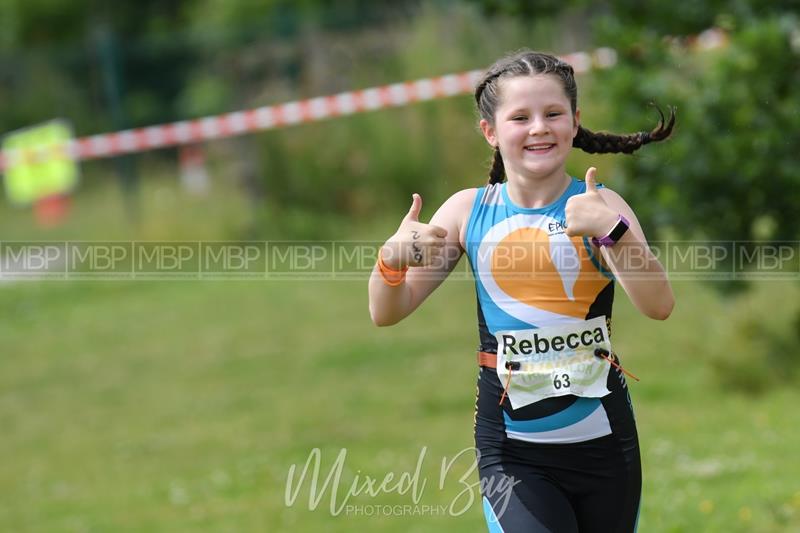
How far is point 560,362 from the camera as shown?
3.98 m

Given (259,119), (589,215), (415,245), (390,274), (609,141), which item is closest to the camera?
(589,215)

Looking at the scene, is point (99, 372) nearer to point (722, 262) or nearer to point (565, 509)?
point (722, 262)

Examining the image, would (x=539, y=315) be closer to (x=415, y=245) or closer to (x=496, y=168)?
(x=415, y=245)

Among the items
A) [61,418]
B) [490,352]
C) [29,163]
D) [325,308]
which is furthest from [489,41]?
[490,352]

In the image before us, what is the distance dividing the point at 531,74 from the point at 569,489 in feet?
4.05

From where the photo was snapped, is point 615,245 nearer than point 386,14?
Yes

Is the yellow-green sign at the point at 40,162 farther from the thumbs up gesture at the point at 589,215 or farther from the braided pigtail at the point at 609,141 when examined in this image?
the thumbs up gesture at the point at 589,215

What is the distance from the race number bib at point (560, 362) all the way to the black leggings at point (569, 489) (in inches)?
6.5

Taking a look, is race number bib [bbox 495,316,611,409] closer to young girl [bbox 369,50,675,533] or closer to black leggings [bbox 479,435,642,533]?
young girl [bbox 369,50,675,533]

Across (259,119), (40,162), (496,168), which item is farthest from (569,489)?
(40,162)

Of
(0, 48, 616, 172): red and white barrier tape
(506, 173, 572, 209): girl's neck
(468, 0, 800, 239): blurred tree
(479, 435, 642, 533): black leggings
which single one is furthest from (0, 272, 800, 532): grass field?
(506, 173, 572, 209): girl's neck

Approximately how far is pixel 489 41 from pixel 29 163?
6.95m

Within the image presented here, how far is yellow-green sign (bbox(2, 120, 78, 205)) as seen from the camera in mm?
19094

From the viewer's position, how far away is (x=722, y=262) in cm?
944
